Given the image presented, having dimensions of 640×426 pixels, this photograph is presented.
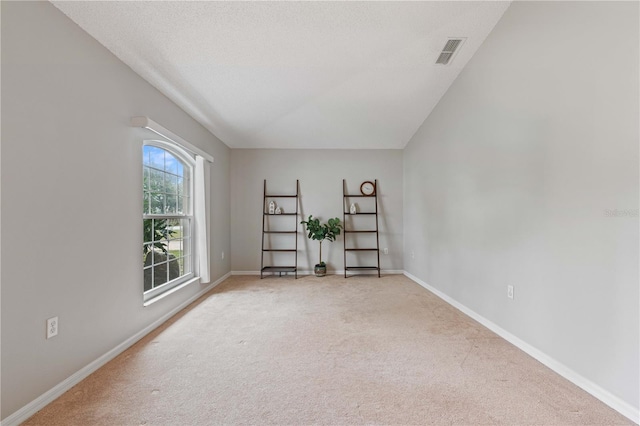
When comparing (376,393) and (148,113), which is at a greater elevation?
(148,113)

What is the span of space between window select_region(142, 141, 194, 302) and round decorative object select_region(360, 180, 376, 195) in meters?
2.85

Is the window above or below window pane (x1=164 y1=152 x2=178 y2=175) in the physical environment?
below

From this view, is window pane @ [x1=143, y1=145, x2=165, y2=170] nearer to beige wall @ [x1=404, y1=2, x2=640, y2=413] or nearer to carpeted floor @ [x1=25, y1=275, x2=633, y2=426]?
carpeted floor @ [x1=25, y1=275, x2=633, y2=426]

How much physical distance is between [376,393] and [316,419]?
1.34ft

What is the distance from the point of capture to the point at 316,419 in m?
1.47

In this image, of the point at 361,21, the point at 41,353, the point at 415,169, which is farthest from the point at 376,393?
the point at 415,169

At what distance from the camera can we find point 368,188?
16.9 feet

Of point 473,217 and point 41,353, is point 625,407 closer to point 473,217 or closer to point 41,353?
point 473,217

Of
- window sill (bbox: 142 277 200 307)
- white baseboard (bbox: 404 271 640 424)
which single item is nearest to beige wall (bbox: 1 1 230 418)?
window sill (bbox: 142 277 200 307)

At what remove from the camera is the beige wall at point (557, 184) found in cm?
159

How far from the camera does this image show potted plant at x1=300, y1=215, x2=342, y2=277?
480 centimetres

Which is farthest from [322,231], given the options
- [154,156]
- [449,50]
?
[449,50]

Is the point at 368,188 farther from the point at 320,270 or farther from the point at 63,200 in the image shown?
the point at 63,200

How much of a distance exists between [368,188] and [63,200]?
4.21m
